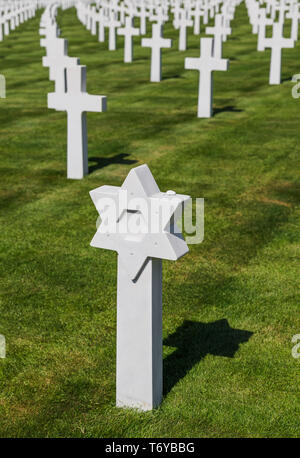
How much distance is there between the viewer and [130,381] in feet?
17.1

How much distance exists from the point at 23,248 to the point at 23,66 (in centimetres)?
1941

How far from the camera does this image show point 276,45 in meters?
21.0

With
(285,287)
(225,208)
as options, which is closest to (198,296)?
(285,287)

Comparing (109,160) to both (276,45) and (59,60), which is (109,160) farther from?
(276,45)

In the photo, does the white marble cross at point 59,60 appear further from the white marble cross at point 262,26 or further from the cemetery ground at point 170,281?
the white marble cross at point 262,26

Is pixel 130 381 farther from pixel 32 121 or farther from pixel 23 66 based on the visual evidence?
pixel 23 66

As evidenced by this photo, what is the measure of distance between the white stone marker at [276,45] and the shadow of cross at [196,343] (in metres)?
15.4

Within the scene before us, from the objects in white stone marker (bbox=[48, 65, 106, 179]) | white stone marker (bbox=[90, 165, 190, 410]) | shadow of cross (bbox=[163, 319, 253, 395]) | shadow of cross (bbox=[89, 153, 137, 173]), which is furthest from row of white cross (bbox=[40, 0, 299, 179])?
white stone marker (bbox=[90, 165, 190, 410])

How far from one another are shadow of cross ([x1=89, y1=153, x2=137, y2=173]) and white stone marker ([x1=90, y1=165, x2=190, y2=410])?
24.9 feet

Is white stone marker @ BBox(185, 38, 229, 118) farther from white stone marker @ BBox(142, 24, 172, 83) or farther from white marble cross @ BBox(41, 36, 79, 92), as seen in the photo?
white stone marker @ BBox(142, 24, 172, 83)

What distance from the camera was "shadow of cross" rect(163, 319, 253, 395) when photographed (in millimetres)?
5915

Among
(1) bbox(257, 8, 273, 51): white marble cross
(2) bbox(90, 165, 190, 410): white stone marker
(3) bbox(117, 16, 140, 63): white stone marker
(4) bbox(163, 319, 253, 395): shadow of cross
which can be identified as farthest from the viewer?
(1) bbox(257, 8, 273, 51): white marble cross

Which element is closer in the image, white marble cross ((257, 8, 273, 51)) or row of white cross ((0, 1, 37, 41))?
white marble cross ((257, 8, 273, 51))
